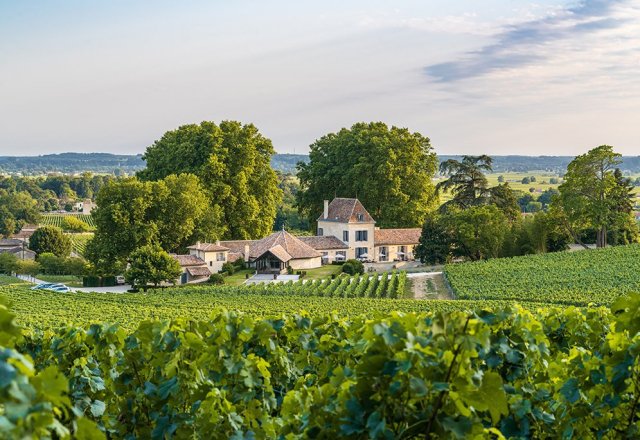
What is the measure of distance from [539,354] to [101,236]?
164ft

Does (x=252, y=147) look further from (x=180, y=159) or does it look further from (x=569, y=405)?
(x=569, y=405)

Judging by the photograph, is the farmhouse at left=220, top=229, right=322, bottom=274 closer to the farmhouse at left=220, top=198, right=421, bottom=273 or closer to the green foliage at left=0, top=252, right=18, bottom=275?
the farmhouse at left=220, top=198, right=421, bottom=273

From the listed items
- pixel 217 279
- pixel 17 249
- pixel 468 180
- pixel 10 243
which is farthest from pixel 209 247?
pixel 10 243

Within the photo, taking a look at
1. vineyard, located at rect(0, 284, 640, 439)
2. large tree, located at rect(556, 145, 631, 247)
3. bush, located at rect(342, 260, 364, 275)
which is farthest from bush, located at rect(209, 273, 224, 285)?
vineyard, located at rect(0, 284, 640, 439)

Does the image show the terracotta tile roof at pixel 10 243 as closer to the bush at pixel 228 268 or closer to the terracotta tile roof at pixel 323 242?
the terracotta tile roof at pixel 323 242

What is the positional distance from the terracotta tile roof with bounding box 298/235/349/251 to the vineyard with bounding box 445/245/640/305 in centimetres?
1277

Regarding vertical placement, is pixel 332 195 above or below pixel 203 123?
below

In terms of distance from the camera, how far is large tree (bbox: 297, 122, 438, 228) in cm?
6656

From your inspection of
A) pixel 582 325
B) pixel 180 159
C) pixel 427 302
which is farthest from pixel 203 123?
pixel 582 325

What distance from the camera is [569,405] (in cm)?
614

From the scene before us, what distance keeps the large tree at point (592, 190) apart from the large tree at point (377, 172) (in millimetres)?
13046

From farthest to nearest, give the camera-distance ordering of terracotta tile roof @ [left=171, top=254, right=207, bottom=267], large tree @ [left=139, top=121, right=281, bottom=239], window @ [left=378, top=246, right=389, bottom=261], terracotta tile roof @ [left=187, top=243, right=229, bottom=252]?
window @ [left=378, top=246, right=389, bottom=261]
large tree @ [left=139, top=121, right=281, bottom=239]
terracotta tile roof @ [left=187, top=243, right=229, bottom=252]
terracotta tile roof @ [left=171, top=254, right=207, bottom=267]

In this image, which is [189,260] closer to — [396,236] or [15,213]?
[396,236]

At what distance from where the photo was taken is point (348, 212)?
2559 inches
